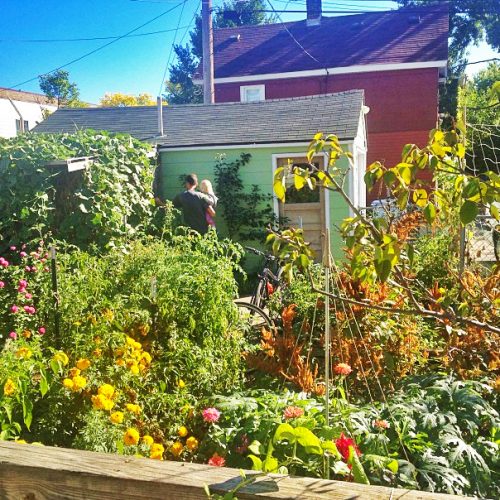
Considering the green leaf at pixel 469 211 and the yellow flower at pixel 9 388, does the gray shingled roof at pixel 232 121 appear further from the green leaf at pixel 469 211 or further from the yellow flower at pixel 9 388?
the green leaf at pixel 469 211

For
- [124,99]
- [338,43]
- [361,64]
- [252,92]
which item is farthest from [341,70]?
[124,99]

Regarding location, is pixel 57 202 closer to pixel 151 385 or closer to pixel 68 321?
pixel 68 321

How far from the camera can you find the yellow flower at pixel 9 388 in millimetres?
2707

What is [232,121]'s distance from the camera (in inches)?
513

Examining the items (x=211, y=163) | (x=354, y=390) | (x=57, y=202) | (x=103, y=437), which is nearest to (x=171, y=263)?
(x=354, y=390)

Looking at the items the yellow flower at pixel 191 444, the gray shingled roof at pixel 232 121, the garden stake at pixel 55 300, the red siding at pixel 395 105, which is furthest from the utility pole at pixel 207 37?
the yellow flower at pixel 191 444

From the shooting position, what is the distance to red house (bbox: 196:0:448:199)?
21.2 metres

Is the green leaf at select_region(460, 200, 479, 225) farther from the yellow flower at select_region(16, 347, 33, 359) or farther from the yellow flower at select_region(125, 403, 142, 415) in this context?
the yellow flower at select_region(16, 347, 33, 359)

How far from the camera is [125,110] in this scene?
15.3 metres

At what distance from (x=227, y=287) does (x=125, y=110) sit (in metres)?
11.7

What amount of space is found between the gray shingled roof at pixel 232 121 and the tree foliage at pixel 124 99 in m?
31.5

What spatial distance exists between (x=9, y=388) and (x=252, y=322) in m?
3.40

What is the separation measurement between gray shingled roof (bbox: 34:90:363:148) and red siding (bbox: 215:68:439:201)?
8.21m

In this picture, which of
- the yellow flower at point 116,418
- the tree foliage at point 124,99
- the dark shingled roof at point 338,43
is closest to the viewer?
the yellow flower at point 116,418
